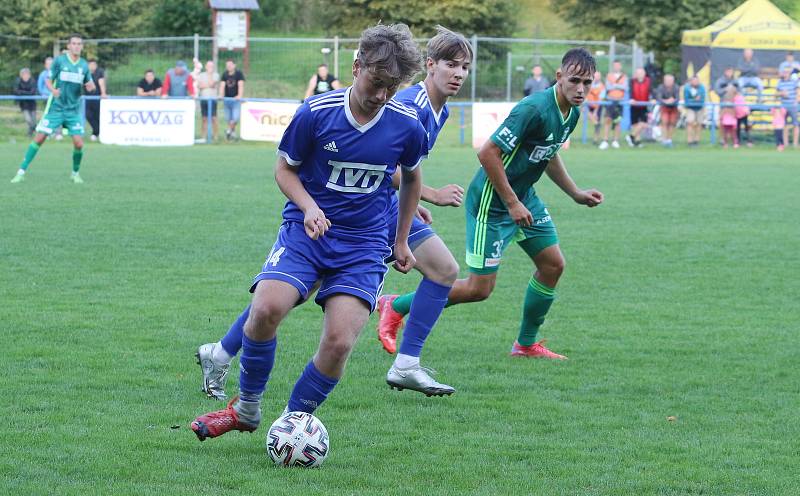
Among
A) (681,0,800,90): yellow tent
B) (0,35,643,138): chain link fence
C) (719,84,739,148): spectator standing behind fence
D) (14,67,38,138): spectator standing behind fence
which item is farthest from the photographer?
(681,0,800,90): yellow tent

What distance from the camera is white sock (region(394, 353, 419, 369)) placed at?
5781 millimetres

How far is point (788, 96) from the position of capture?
28.0m

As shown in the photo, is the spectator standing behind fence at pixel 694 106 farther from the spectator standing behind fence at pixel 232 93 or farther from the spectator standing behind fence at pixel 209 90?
the spectator standing behind fence at pixel 209 90

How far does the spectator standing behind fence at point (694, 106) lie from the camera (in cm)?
2808

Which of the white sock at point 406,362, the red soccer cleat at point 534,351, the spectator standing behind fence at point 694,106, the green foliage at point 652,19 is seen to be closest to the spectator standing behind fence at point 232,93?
the spectator standing behind fence at point 694,106

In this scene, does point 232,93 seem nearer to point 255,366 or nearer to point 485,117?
point 485,117

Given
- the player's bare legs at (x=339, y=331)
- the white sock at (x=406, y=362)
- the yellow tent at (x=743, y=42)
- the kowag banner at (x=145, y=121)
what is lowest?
the kowag banner at (x=145, y=121)

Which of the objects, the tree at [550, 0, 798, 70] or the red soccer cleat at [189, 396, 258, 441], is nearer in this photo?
the red soccer cleat at [189, 396, 258, 441]

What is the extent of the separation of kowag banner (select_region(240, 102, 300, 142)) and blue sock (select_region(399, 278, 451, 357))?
19641 millimetres

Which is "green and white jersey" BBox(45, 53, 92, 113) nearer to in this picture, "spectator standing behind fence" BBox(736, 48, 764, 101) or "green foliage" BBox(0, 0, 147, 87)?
"green foliage" BBox(0, 0, 147, 87)

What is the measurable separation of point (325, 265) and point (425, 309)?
5.00ft

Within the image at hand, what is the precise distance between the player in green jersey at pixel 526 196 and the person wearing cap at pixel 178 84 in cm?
2025

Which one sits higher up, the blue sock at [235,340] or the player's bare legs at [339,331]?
the player's bare legs at [339,331]

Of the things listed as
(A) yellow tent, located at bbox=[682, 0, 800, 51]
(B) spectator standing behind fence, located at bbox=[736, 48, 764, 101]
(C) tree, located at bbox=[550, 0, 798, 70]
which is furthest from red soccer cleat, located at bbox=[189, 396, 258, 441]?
(C) tree, located at bbox=[550, 0, 798, 70]
